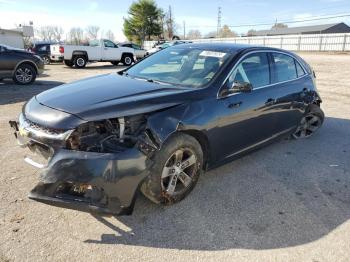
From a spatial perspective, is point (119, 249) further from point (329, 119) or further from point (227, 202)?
point (329, 119)

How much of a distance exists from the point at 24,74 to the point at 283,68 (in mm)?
10092

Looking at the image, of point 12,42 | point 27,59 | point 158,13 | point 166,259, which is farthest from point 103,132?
point 158,13

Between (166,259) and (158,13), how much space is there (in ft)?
187

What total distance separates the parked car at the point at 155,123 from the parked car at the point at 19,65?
8275mm

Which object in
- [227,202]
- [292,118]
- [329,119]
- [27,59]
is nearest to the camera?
[227,202]

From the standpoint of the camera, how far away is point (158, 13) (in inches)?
2210

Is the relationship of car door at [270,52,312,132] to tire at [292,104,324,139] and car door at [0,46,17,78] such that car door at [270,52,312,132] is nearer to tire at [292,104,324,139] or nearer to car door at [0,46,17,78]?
tire at [292,104,324,139]

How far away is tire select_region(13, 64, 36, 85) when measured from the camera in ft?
39.8

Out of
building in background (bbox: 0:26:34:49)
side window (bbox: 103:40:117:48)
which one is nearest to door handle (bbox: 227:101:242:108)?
side window (bbox: 103:40:117:48)

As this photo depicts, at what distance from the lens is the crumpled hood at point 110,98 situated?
10.5ft

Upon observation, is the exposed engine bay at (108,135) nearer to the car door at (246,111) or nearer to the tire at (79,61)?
the car door at (246,111)

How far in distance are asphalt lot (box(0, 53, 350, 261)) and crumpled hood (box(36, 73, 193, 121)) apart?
1080mm

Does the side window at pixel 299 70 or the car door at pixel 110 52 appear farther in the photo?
the car door at pixel 110 52

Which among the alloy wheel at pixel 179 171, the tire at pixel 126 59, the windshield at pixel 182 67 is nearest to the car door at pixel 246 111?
the windshield at pixel 182 67
